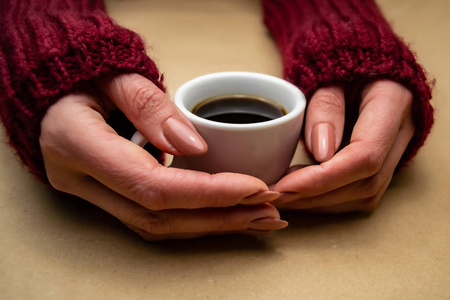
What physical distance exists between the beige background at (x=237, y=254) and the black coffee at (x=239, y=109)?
14 cm

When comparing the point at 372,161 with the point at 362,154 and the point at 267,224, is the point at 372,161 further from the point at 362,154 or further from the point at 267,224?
the point at 267,224

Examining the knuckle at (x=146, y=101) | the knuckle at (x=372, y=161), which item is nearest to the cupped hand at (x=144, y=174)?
the knuckle at (x=146, y=101)

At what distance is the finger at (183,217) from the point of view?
0.50 meters

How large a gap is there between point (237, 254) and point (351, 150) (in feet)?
0.60

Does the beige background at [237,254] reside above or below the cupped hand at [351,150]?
below

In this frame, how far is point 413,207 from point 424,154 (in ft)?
0.45

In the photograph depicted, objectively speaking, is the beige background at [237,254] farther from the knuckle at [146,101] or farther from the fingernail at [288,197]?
the knuckle at [146,101]

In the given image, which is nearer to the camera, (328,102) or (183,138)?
(183,138)

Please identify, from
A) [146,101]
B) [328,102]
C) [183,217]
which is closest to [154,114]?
[146,101]

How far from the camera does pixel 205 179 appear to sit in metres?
0.47

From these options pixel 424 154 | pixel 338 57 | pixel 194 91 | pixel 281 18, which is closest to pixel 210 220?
pixel 194 91

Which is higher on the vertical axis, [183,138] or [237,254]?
[183,138]

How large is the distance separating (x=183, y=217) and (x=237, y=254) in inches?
3.3

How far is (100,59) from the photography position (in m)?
0.51
